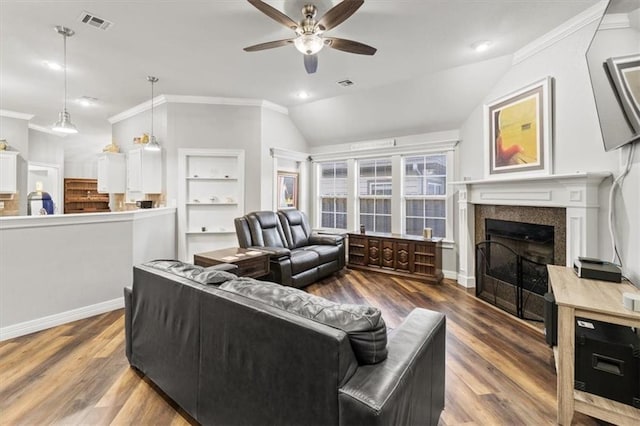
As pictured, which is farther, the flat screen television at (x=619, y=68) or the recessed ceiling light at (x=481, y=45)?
the recessed ceiling light at (x=481, y=45)

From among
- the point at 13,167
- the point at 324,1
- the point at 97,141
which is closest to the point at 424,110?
the point at 324,1

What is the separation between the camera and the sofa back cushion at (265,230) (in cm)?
421

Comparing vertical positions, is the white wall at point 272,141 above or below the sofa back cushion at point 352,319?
above

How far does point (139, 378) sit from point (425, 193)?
4.62 meters

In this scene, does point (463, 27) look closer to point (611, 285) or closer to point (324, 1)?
point (324, 1)

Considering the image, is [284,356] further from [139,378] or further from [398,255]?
[398,255]

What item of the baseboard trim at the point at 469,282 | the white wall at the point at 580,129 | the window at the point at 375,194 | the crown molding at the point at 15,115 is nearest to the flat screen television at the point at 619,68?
the white wall at the point at 580,129

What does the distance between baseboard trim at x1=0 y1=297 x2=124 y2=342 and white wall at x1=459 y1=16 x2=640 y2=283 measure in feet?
16.4

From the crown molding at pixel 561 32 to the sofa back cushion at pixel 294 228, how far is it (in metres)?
3.72

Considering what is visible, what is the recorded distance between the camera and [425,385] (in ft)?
4.33

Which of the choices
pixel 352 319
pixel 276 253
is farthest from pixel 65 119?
pixel 352 319

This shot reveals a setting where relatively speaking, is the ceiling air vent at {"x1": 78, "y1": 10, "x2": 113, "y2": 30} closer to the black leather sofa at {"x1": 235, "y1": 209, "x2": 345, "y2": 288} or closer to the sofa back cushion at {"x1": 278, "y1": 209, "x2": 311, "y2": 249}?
the black leather sofa at {"x1": 235, "y1": 209, "x2": 345, "y2": 288}

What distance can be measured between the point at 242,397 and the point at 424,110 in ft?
15.1

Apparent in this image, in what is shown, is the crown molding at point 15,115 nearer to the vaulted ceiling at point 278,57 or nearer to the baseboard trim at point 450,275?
the vaulted ceiling at point 278,57
